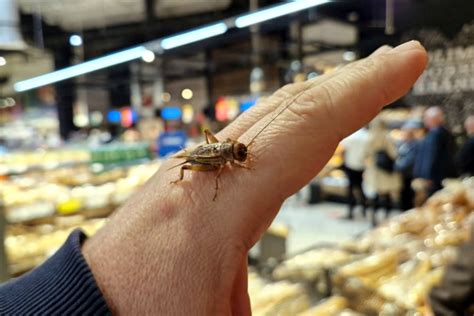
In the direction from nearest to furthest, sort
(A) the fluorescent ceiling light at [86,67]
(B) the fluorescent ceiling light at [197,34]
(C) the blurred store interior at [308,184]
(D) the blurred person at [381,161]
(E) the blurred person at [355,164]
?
(C) the blurred store interior at [308,184], (B) the fluorescent ceiling light at [197,34], (D) the blurred person at [381,161], (A) the fluorescent ceiling light at [86,67], (E) the blurred person at [355,164]

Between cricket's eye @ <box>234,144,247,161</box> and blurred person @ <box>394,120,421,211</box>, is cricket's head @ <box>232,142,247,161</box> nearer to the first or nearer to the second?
cricket's eye @ <box>234,144,247,161</box>

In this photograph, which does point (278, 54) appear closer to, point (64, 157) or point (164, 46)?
point (164, 46)

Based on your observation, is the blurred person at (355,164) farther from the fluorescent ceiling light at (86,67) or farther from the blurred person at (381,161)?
the fluorescent ceiling light at (86,67)

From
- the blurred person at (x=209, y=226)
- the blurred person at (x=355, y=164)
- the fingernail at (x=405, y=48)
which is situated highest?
the fingernail at (x=405, y=48)

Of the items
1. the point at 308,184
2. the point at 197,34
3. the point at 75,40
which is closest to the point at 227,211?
the point at 308,184

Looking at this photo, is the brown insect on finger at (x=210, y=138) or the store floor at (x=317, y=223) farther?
the store floor at (x=317, y=223)

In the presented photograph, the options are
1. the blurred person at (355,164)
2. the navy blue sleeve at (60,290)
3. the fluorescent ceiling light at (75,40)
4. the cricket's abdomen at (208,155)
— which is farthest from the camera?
the fluorescent ceiling light at (75,40)

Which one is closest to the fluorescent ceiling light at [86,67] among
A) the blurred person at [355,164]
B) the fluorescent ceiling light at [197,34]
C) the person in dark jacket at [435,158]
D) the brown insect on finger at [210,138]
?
the fluorescent ceiling light at [197,34]

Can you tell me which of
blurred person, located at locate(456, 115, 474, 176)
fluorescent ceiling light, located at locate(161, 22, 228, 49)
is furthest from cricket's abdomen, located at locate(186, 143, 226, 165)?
fluorescent ceiling light, located at locate(161, 22, 228, 49)
